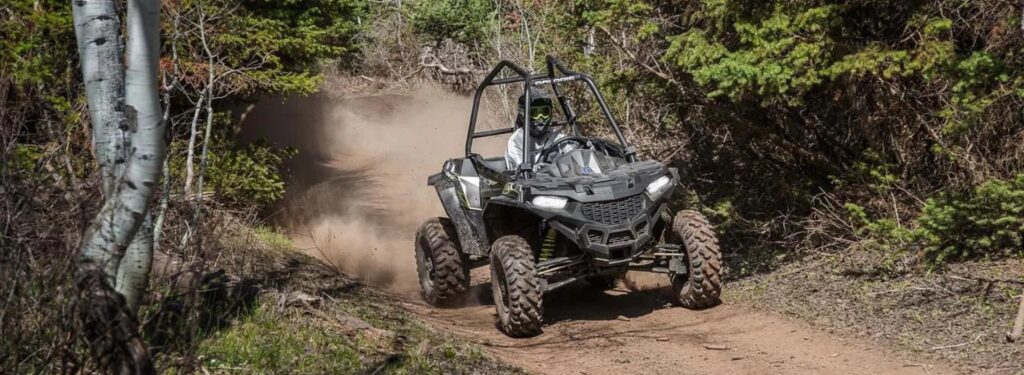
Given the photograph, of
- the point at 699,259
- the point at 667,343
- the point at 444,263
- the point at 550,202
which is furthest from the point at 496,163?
the point at 667,343

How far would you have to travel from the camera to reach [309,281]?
32.3 ft

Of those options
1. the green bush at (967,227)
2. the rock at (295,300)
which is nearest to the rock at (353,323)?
the rock at (295,300)

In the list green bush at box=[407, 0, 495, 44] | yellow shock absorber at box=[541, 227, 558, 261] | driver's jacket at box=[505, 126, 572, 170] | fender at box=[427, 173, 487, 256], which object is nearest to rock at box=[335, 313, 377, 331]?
yellow shock absorber at box=[541, 227, 558, 261]

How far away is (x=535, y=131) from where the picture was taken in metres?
9.52

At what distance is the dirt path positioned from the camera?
727 centimetres

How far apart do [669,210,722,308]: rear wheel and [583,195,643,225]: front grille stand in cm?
→ 60

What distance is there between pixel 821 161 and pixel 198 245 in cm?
769

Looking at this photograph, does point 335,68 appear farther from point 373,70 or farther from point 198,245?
point 198,245

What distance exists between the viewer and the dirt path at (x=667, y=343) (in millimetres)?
7266

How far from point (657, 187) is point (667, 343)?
1.26 meters

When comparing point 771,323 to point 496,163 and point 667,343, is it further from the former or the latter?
point 496,163

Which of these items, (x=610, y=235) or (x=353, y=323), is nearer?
(x=353, y=323)

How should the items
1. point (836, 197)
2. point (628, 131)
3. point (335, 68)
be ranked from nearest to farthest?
point (836, 197), point (628, 131), point (335, 68)

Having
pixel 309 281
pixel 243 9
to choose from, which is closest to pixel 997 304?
pixel 309 281
